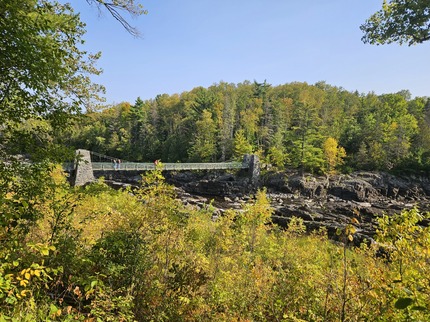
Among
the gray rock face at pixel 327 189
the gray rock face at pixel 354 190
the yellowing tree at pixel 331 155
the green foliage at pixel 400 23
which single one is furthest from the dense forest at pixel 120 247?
the yellowing tree at pixel 331 155

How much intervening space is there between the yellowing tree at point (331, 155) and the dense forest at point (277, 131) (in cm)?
12

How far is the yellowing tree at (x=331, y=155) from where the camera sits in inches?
1394

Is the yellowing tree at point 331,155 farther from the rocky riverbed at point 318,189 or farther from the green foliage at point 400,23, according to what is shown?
the green foliage at point 400,23

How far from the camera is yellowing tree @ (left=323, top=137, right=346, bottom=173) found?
3541 centimetres

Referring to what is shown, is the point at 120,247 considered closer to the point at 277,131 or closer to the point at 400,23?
the point at 400,23

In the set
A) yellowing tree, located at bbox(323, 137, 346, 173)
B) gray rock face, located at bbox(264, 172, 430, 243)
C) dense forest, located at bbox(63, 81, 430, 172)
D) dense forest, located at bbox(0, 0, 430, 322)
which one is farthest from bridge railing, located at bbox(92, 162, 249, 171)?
dense forest, located at bbox(0, 0, 430, 322)

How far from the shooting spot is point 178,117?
2108 inches

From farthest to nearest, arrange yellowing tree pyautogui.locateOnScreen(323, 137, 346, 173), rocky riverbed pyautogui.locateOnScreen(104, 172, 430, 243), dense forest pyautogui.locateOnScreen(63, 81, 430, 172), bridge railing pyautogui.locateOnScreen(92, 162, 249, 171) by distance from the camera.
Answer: dense forest pyautogui.locateOnScreen(63, 81, 430, 172)
yellowing tree pyautogui.locateOnScreen(323, 137, 346, 173)
bridge railing pyautogui.locateOnScreen(92, 162, 249, 171)
rocky riverbed pyautogui.locateOnScreen(104, 172, 430, 243)

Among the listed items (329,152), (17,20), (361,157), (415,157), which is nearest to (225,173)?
(329,152)

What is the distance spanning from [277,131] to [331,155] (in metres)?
10.8

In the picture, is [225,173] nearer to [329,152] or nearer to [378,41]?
[329,152]

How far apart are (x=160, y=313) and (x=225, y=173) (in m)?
33.8

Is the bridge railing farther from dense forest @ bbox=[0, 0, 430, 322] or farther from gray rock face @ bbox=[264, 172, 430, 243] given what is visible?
dense forest @ bbox=[0, 0, 430, 322]

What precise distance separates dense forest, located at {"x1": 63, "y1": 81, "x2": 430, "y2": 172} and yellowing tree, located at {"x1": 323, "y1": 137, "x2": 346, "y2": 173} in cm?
12
